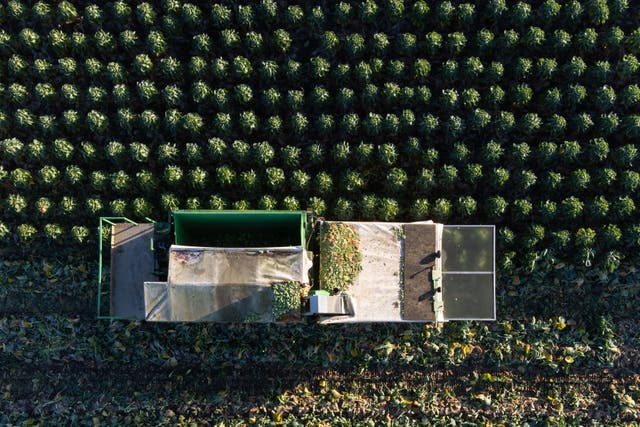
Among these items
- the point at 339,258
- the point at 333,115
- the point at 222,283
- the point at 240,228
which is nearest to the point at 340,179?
the point at 333,115

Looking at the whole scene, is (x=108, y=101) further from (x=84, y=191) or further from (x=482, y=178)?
(x=482, y=178)

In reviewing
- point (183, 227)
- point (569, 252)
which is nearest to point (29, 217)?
point (183, 227)

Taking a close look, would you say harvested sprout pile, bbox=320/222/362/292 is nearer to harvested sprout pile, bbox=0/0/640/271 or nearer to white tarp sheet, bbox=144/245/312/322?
white tarp sheet, bbox=144/245/312/322

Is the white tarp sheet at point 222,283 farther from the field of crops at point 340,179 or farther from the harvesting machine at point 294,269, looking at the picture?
the field of crops at point 340,179

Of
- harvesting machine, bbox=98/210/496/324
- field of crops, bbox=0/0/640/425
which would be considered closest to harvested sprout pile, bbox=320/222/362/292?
harvesting machine, bbox=98/210/496/324

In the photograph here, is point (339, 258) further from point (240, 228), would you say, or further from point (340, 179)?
point (240, 228)

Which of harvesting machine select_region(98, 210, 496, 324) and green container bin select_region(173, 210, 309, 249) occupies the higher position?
green container bin select_region(173, 210, 309, 249)
